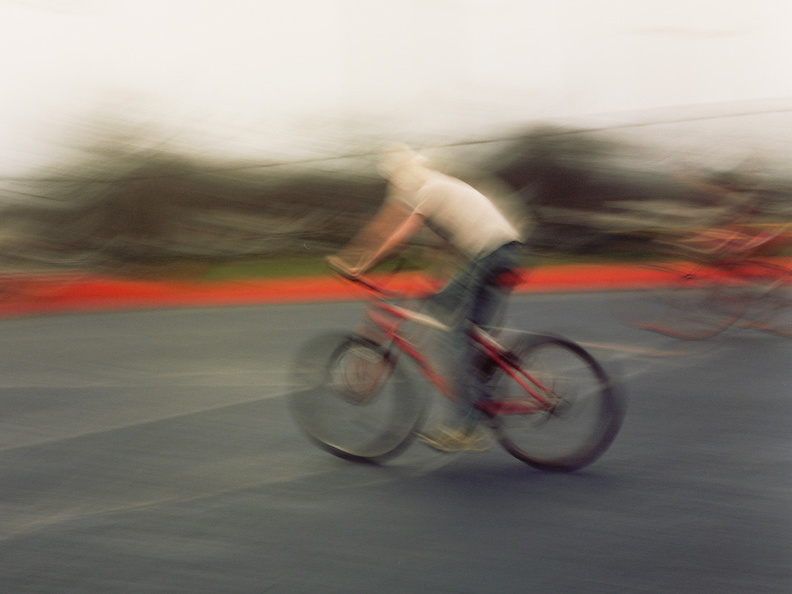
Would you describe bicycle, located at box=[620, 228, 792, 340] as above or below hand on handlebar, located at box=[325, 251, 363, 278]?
above

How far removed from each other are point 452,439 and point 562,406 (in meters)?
0.65

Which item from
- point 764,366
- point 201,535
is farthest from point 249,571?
point 764,366

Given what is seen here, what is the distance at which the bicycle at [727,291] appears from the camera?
411 inches

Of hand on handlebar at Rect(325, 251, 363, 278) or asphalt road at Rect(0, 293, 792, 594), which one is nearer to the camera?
asphalt road at Rect(0, 293, 792, 594)

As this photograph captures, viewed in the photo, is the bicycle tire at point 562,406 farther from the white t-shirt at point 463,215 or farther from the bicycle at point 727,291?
the bicycle at point 727,291

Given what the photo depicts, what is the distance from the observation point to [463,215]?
18.4 ft

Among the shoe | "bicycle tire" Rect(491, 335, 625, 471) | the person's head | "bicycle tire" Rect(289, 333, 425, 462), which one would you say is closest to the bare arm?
the person's head

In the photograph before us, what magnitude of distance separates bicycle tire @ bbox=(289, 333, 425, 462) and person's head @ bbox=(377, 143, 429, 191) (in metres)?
0.94

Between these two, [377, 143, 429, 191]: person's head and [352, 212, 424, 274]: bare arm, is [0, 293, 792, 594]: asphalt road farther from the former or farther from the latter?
[377, 143, 429, 191]: person's head

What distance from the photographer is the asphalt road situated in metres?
4.17

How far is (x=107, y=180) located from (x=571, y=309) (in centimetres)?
1846

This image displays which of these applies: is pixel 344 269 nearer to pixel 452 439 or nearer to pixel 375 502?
pixel 452 439

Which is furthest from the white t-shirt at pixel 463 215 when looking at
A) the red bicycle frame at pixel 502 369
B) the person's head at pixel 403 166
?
the red bicycle frame at pixel 502 369

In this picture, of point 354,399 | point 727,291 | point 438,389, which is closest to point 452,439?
point 438,389
